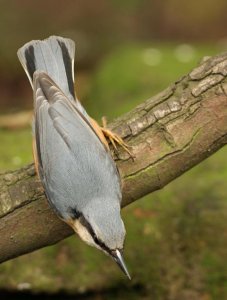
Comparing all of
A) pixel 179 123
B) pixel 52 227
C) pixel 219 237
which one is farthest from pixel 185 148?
pixel 219 237

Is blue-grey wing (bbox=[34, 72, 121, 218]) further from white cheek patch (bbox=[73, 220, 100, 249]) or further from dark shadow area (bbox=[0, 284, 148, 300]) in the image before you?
dark shadow area (bbox=[0, 284, 148, 300])

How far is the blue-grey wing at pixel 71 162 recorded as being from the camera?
13.9 feet

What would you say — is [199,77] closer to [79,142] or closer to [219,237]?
[79,142]

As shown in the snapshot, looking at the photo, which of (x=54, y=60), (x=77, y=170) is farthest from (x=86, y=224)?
(x=54, y=60)

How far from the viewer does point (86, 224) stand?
4164 millimetres

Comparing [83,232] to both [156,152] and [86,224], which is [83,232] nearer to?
[86,224]

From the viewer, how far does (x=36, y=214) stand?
14.4 feet

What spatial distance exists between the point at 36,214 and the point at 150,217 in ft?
4.74

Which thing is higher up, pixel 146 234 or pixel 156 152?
pixel 156 152

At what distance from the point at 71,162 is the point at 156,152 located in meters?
0.47

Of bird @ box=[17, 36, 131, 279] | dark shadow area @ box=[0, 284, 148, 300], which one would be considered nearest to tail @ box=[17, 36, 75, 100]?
bird @ box=[17, 36, 131, 279]

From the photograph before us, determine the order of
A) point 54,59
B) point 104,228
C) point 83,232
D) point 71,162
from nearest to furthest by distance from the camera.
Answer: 1. point 104,228
2. point 83,232
3. point 71,162
4. point 54,59

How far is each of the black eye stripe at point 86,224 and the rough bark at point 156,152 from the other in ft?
0.65

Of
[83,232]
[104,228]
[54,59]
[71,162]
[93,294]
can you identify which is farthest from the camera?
[93,294]
